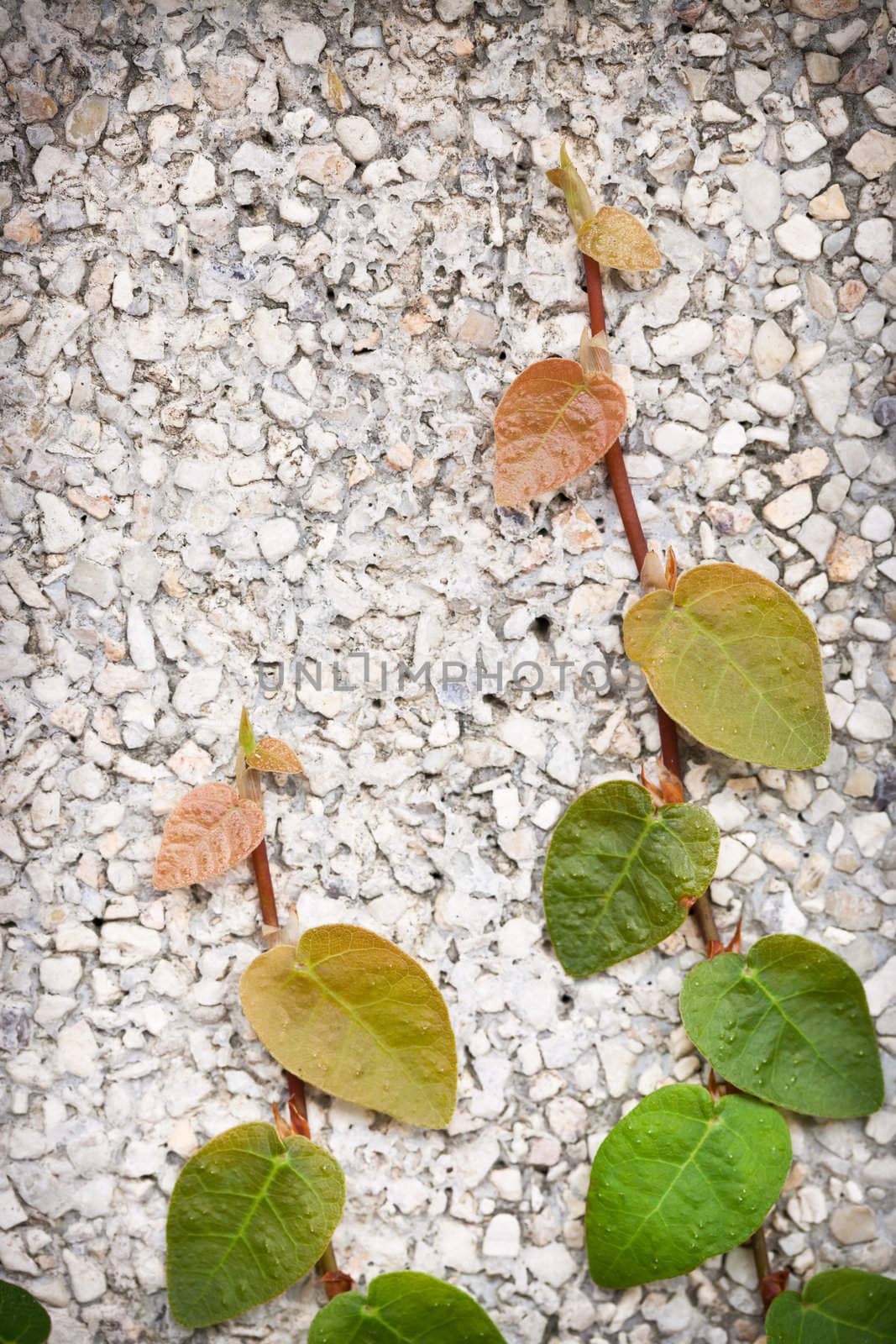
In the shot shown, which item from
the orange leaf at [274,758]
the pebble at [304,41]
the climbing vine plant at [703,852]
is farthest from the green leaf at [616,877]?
the pebble at [304,41]

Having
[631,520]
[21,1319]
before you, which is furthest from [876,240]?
[21,1319]

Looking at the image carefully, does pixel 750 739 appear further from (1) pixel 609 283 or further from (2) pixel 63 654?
(2) pixel 63 654

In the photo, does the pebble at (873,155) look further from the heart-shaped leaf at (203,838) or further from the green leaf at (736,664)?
the heart-shaped leaf at (203,838)

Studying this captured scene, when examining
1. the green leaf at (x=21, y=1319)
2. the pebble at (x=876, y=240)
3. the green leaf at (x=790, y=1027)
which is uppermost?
the pebble at (x=876, y=240)

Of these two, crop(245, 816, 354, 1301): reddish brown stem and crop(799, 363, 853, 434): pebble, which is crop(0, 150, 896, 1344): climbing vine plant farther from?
crop(799, 363, 853, 434): pebble

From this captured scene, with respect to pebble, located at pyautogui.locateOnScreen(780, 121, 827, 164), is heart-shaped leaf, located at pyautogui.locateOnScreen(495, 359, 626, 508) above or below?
below

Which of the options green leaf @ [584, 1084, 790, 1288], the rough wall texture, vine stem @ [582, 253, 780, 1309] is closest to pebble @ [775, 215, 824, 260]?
the rough wall texture
